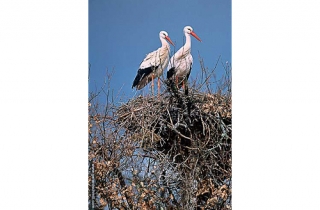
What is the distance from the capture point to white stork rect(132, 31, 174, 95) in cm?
317

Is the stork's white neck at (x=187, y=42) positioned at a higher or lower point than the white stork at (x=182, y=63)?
higher

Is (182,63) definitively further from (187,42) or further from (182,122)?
(182,122)

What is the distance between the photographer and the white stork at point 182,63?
10.3 ft

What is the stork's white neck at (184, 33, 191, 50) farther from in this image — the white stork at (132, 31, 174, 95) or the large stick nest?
the large stick nest

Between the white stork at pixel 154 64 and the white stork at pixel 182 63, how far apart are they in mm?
44

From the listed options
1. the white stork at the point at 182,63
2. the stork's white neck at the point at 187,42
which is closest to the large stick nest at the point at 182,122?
the white stork at the point at 182,63

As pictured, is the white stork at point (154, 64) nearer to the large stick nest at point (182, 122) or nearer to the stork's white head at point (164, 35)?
the stork's white head at point (164, 35)

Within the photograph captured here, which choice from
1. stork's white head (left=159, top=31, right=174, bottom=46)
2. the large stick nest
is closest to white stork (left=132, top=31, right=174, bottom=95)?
stork's white head (left=159, top=31, right=174, bottom=46)

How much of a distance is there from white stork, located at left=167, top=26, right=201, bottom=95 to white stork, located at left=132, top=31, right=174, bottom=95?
0.04m
